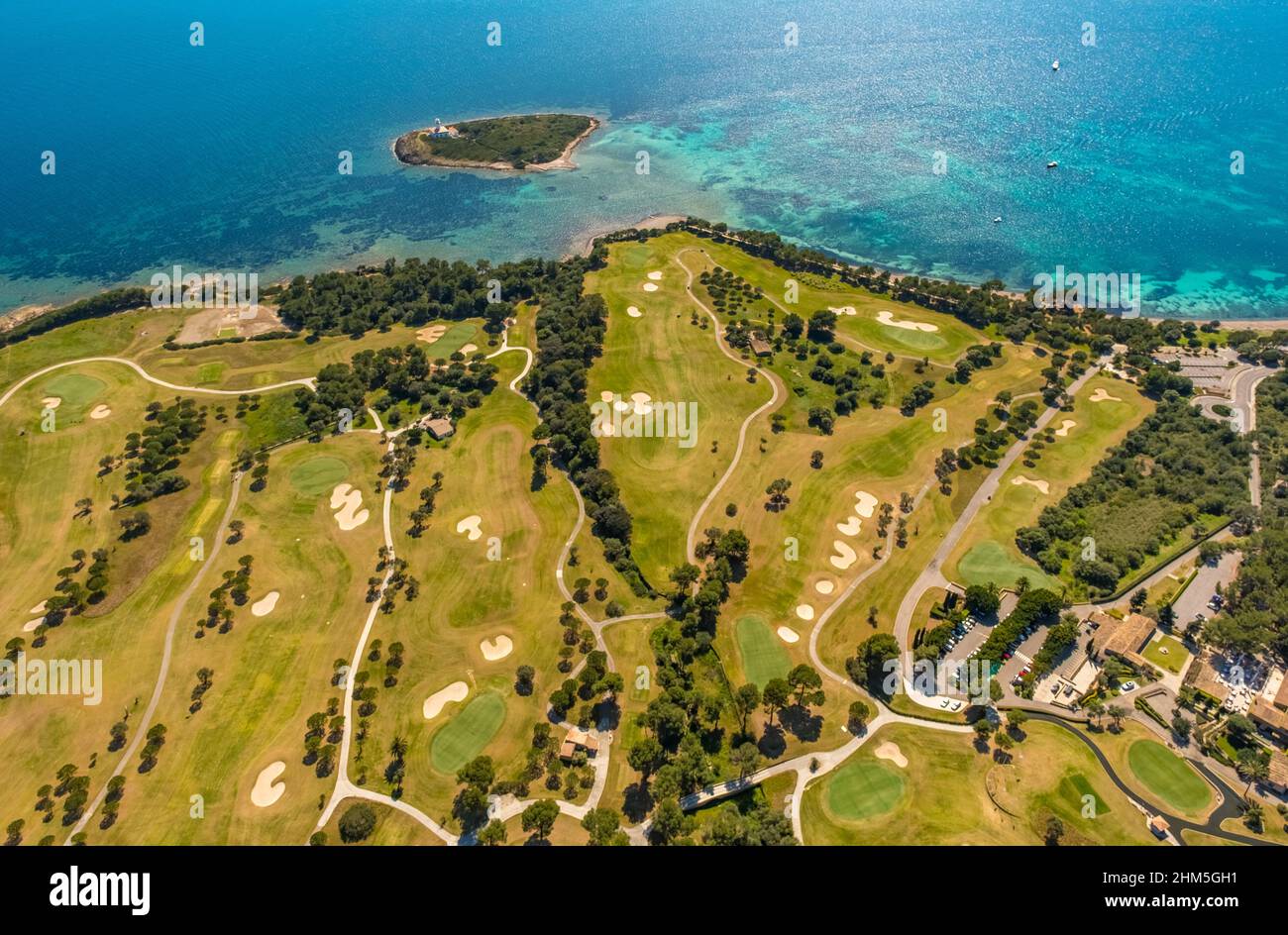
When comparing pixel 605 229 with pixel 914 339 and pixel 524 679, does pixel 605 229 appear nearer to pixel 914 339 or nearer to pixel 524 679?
pixel 914 339

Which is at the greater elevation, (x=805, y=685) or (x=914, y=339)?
(x=914, y=339)

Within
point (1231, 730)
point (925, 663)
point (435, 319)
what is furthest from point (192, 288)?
point (1231, 730)

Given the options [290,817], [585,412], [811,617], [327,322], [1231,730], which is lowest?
[290,817]

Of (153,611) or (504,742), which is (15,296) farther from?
(504,742)

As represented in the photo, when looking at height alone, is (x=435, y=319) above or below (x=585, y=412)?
above

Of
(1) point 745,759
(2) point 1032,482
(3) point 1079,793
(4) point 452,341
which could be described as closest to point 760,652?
(1) point 745,759

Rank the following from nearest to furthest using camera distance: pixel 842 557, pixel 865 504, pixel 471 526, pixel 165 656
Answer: pixel 165 656
pixel 842 557
pixel 471 526
pixel 865 504

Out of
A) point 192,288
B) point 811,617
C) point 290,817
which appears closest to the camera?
point 290,817
